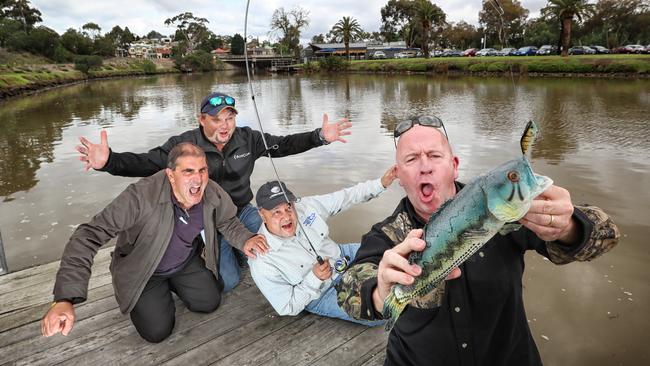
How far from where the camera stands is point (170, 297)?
13.2ft

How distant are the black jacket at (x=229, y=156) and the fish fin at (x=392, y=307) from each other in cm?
359

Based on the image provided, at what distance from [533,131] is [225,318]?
3.55 meters

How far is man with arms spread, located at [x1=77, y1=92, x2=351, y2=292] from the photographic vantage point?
4.34 metres

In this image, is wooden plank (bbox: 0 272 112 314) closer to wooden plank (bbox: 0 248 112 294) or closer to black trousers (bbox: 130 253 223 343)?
wooden plank (bbox: 0 248 112 294)

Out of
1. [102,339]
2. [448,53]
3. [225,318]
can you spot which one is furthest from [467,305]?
[448,53]

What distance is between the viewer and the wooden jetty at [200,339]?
337 centimetres

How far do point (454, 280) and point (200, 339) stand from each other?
2664 mm

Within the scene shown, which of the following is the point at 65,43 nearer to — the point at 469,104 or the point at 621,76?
the point at 469,104

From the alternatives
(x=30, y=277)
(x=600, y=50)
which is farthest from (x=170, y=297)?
(x=600, y=50)

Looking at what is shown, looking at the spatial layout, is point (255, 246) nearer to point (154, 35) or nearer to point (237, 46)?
point (237, 46)

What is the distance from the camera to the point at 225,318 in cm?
394

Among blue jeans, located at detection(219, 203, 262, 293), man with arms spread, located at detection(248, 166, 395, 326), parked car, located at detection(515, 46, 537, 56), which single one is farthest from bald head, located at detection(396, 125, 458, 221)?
parked car, located at detection(515, 46, 537, 56)

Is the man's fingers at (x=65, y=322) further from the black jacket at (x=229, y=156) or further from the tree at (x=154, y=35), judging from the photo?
the tree at (x=154, y=35)

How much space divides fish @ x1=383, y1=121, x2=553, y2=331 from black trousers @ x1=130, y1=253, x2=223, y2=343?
2.73 m
